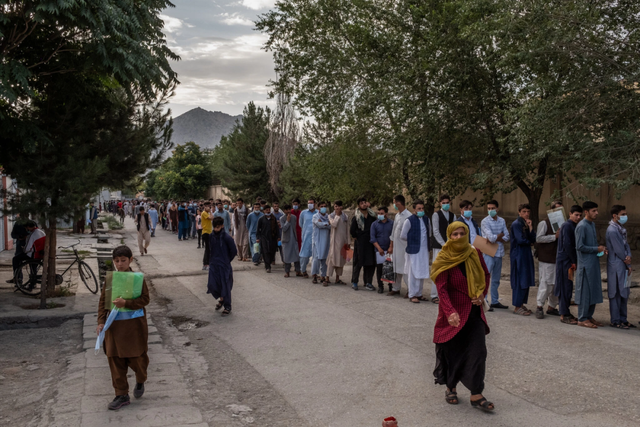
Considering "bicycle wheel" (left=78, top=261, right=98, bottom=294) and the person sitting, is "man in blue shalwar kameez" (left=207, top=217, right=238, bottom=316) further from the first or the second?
the person sitting

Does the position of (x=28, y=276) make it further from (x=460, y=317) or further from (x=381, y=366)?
(x=460, y=317)

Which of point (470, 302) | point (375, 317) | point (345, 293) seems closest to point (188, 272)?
point (345, 293)

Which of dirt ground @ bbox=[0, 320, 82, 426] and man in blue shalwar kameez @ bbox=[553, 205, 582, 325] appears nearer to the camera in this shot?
dirt ground @ bbox=[0, 320, 82, 426]

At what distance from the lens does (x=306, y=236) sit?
518 inches

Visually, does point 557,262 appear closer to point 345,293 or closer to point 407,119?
point 345,293

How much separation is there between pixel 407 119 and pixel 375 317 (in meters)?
7.84

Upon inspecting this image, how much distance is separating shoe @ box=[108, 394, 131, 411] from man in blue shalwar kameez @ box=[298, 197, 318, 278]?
8.19 meters

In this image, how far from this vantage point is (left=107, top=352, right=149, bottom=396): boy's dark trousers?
4926 millimetres

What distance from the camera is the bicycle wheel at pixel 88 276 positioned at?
11359 mm

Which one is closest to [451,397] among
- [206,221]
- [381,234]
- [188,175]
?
[381,234]

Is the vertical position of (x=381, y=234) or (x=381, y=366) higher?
(x=381, y=234)

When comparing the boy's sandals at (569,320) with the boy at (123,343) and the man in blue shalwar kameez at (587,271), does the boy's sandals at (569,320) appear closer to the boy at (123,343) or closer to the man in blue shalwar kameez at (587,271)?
the man in blue shalwar kameez at (587,271)

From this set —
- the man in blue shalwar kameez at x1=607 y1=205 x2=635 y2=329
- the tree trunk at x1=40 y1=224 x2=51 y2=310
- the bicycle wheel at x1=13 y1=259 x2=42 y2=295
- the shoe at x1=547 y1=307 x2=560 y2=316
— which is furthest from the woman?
the bicycle wheel at x1=13 y1=259 x2=42 y2=295

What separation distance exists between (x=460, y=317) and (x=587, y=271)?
163 inches
